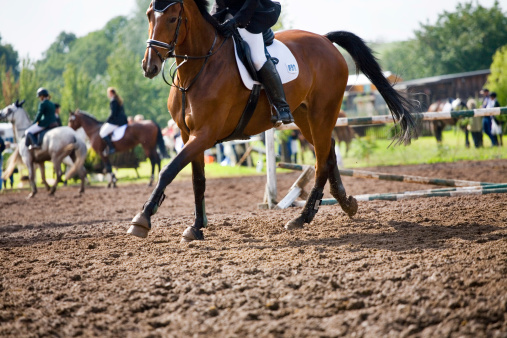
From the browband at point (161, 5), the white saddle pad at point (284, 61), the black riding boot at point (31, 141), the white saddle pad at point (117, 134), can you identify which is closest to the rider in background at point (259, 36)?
the white saddle pad at point (284, 61)

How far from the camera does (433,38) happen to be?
68.2 meters

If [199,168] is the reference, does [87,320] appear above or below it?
below

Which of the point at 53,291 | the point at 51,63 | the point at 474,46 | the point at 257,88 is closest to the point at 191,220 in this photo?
the point at 257,88

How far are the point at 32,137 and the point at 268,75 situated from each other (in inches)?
451

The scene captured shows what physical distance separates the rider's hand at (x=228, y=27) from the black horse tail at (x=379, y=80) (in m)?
2.06

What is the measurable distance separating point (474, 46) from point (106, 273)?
63.1 m

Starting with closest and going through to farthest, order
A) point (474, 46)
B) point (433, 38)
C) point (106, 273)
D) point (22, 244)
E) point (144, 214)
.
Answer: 1. point (106, 273)
2. point (144, 214)
3. point (22, 244)
4. point (474, 46)
5. point (433, 38)

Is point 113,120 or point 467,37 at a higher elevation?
point 467,37

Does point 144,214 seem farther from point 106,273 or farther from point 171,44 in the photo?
point 171,44

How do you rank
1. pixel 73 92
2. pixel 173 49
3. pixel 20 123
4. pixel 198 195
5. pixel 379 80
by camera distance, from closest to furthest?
pixel 173 49 < pixel 198 195 < pixel 379 80 < pixel 20 123 < pixel 73 92

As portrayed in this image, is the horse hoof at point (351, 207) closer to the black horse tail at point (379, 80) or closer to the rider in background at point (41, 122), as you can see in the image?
the black horse tail at point (379, 80)

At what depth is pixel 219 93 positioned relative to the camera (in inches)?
212

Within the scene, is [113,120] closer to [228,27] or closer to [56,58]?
[228,27]

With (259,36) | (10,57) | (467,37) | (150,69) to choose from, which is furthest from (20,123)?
(10,57)
